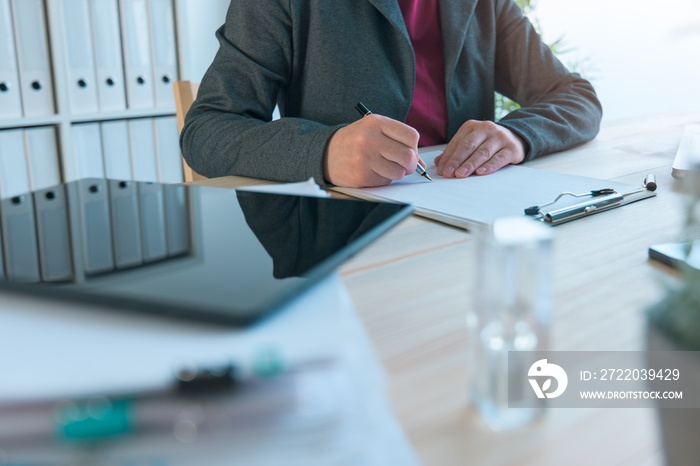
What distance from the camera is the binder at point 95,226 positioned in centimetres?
44

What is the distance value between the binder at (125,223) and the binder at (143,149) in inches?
46.2

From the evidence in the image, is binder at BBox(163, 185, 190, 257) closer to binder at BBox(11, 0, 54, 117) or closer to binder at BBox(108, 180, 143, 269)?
binder at BBox(108, 180, 143, 269)

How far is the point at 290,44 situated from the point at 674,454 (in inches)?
38.8

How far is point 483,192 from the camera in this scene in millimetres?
725

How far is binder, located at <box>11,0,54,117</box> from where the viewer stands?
1549mm

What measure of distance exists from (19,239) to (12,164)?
52.4 inches

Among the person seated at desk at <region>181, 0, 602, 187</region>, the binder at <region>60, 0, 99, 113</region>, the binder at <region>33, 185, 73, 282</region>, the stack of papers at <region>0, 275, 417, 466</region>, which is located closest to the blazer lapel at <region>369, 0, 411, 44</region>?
the person seated at desk at <region>181, 0, 602, 187</region>

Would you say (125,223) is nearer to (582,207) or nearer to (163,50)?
(582,207)

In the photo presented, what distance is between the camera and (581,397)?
0.31 metres

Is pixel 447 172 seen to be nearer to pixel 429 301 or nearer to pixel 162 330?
pixel 429 301

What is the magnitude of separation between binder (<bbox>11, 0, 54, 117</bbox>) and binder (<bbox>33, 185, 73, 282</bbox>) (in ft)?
3.72

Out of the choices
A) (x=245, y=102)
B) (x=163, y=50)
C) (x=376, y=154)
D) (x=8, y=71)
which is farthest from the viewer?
(x=163, y=50)

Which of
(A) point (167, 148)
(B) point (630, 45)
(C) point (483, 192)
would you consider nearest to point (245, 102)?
(C) point (483, 192)

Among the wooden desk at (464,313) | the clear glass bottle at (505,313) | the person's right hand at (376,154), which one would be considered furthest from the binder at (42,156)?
the clear glass bottle at (505,313)
